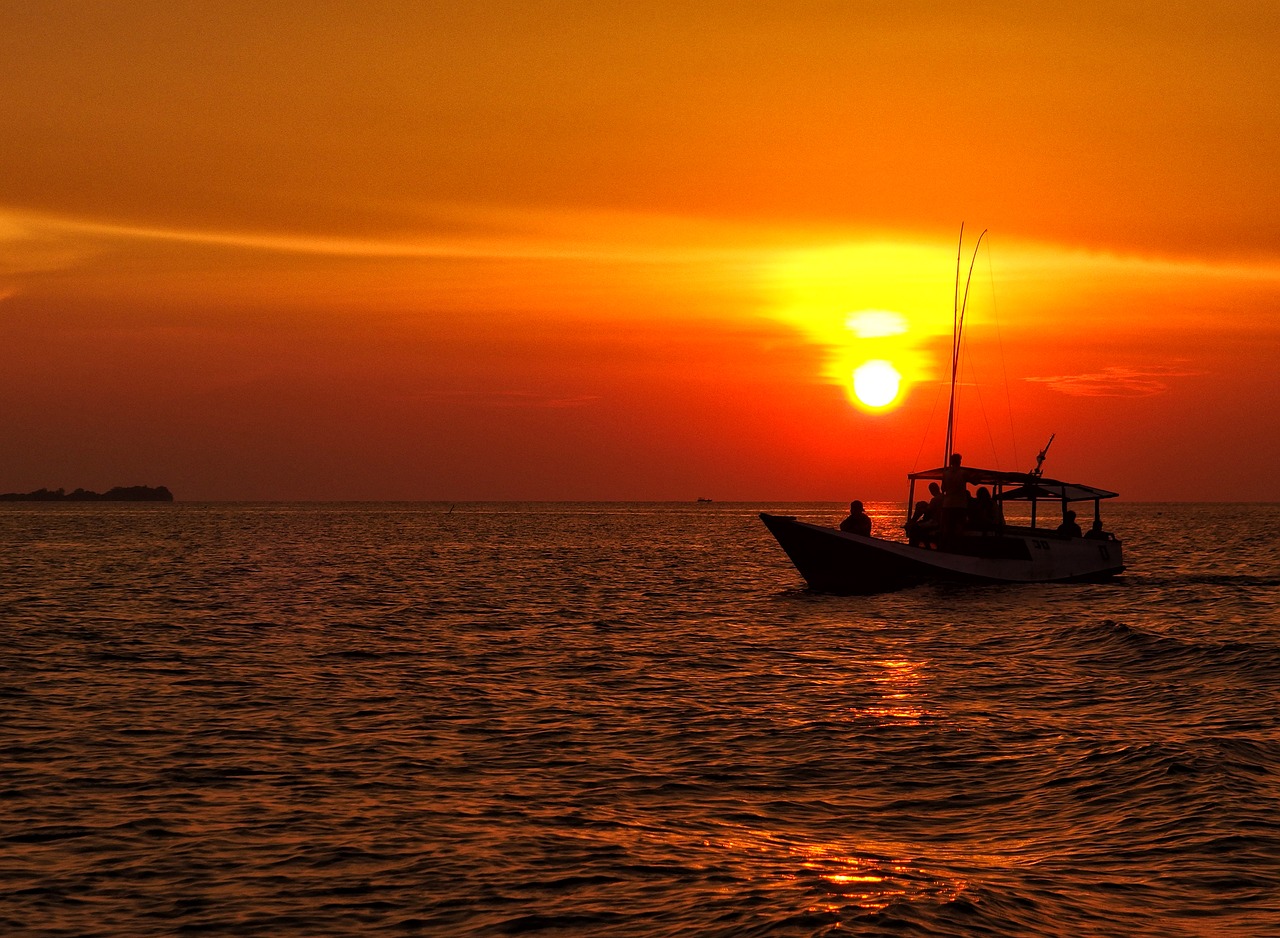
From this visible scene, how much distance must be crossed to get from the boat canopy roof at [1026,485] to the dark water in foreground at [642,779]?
735 cm

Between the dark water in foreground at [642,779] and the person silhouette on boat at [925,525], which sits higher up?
the person silhouette on boat at [925,525]

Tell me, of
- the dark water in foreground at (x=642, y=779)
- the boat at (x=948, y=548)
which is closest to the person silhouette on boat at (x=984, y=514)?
the boat at (x=948, y=548)

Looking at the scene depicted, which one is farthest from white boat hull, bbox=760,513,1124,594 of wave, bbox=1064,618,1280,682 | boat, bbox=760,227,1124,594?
wave, bbox=1064,618,1280,682

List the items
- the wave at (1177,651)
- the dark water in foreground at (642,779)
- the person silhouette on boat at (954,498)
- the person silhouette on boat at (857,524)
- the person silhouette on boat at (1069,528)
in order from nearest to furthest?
the dark water in foreground at (642,779)
the wave at (1177,651)
the person silhouette on boat at (954,498)
the person silhouette on boat at (857,524)
the person silhouette on boat at (1069,528)

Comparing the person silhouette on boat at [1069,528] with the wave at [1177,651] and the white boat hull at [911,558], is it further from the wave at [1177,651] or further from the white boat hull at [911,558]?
the wave at [1177,651]

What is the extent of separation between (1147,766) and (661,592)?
3477 centimetres

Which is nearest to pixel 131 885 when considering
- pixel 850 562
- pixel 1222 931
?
pixel 1222 931

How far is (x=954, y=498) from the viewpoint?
130ft

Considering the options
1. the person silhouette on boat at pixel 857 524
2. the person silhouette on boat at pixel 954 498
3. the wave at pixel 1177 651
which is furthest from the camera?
the person silhouette on boat at pixel 857 524

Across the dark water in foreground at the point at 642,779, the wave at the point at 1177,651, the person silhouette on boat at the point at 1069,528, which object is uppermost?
the person silhouette on boat at the point at 1069,528

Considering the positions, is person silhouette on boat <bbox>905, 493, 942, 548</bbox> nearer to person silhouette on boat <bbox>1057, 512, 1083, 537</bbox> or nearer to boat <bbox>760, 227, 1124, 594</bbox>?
boat <bbox>760, 227, 1124, 594</bbox>

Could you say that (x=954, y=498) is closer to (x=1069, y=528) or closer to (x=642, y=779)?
(x=1069, y=528)

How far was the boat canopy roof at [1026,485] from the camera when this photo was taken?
Result: 1585 inches

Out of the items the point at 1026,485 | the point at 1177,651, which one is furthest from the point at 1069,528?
the point at 1177,651
